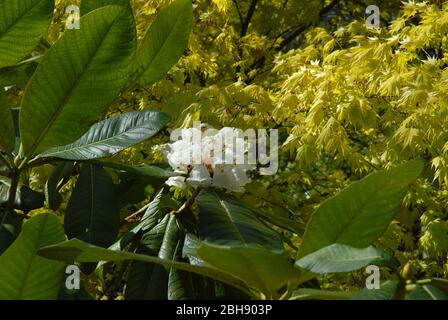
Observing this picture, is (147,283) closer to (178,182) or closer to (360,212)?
(178,182)

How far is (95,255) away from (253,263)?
22 centimetres

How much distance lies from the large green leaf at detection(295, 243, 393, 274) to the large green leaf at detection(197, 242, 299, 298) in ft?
0.11

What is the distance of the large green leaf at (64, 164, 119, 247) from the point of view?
1.49 metres

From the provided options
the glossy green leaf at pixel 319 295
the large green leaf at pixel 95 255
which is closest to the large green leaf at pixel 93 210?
the large green leaf at pixel 95 255

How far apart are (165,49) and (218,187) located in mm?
356

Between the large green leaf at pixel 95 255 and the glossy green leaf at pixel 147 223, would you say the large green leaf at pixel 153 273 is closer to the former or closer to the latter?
the glossy green leaf at pixel 147 223

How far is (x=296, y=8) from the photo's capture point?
178 inches

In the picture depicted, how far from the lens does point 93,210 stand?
4.99 ft

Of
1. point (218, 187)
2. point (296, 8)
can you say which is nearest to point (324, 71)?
point (218, 187)

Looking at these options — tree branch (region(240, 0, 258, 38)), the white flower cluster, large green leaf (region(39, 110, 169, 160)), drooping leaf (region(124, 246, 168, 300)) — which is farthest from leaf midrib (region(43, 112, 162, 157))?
tree branch (region(240, 0, 258, 38))

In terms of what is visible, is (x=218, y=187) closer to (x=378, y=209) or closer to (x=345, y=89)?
(x=378, y=209)

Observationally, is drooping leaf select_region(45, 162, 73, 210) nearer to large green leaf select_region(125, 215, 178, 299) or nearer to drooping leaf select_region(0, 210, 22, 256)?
drooping leaf select_region(0, 210, 22, 256)

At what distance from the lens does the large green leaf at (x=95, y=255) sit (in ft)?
3.05
